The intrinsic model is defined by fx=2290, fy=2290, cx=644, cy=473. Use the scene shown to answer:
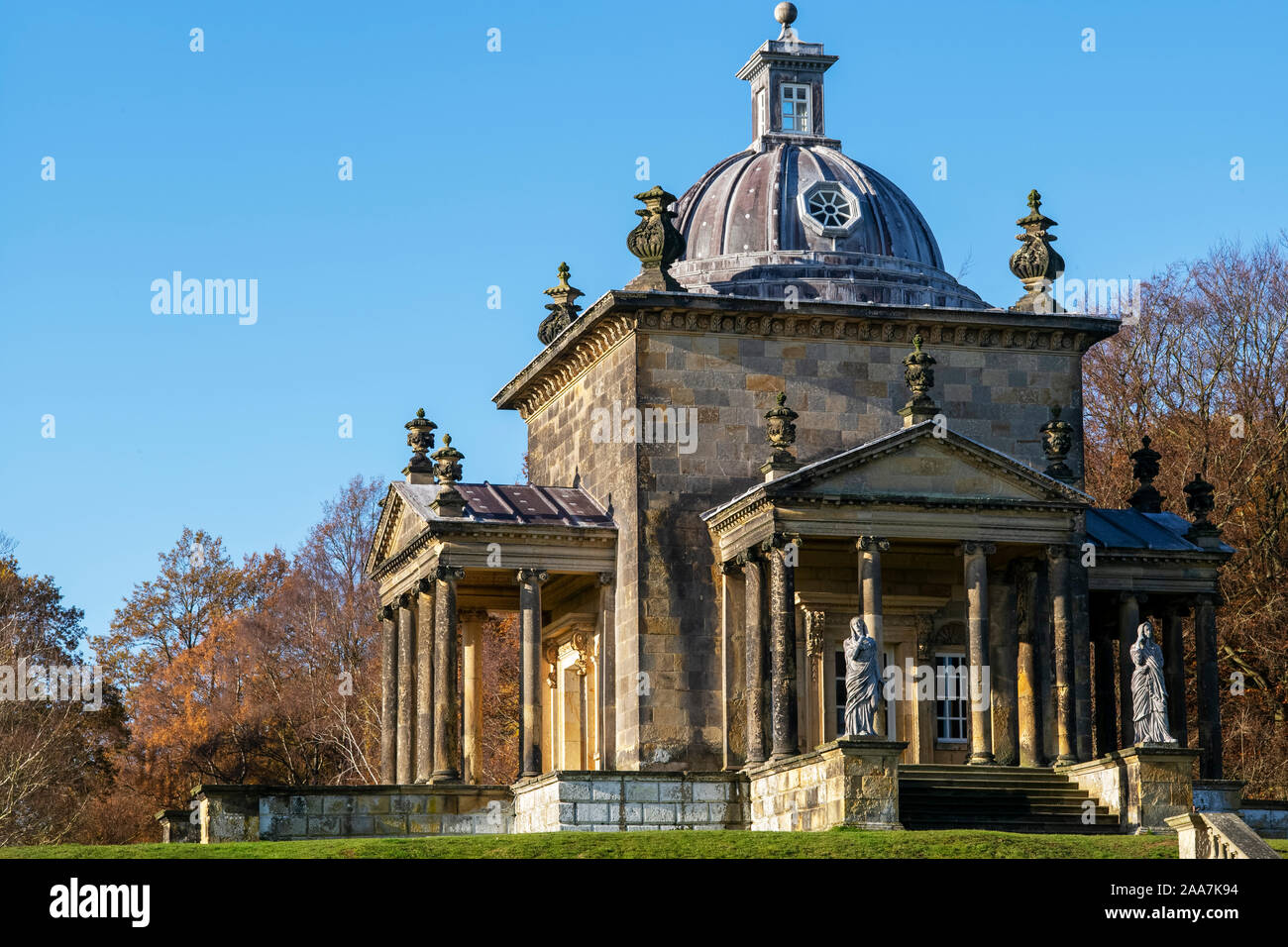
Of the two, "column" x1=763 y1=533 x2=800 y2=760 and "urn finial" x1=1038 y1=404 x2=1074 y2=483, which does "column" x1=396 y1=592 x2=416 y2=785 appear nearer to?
"column" x1=763 y1=533 x2=800 y2=760

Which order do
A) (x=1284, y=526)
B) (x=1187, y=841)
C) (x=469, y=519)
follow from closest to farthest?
→ (x=1187, y=841)
(x=469, y=519)
(x=1284, y=526)

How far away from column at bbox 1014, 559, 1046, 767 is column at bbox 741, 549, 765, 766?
4.50m

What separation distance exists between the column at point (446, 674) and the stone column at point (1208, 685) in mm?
12850

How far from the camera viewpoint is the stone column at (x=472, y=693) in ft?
133

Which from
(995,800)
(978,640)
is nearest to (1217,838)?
(995,800)

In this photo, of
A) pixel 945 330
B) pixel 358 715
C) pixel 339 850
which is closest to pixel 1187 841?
pixel 339 850

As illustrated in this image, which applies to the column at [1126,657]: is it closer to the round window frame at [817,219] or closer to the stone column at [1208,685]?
the stone column at [1208,685]

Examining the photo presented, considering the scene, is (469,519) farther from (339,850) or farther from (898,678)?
(339,850)

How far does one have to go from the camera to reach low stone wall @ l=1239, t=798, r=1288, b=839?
35.1 m
